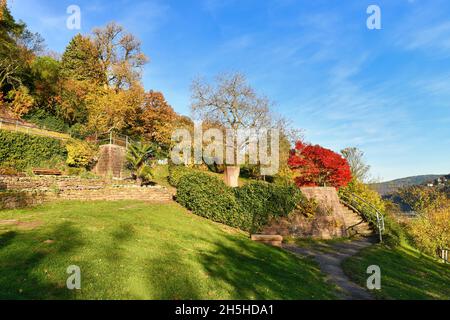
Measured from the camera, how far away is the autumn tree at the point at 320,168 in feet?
78.5

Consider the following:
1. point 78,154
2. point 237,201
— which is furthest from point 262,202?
point 78,154

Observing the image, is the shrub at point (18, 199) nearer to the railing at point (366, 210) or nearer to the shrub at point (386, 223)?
the railing at point (366, 210)

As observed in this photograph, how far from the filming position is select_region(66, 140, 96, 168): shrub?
2434cm

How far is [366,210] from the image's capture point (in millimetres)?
19484

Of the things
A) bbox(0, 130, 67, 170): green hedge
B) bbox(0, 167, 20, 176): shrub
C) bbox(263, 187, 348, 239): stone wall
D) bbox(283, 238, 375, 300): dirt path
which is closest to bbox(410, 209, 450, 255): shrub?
bbox(283, 238, 375, 300): dirt path

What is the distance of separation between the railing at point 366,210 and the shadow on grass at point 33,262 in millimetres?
16487

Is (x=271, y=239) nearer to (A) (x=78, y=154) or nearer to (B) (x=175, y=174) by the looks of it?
(B) (x=175, y=174)

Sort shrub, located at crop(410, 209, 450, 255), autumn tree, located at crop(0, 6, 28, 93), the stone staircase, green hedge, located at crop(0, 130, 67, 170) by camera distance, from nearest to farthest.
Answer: the stone staircase
shrub, located at crop(410, 209, 450, 255)
green hedge, located at crop(0, 130, 67, 170)
autumn tree, located at crop(0, 6, 28, 93)

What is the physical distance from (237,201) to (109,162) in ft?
49.4

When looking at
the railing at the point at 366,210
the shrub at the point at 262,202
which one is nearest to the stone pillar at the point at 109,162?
Answer: the shrub at the point at 262,202

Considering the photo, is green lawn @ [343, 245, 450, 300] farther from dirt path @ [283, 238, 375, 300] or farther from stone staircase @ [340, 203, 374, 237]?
stone staircase @ [340, 203, 374, 237]

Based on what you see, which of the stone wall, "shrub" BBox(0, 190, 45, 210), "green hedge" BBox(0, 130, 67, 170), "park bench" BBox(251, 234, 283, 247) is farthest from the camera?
"green hedge" BBox(0, 130, 67, 170)

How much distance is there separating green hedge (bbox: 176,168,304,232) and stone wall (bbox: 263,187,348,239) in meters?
0.53
